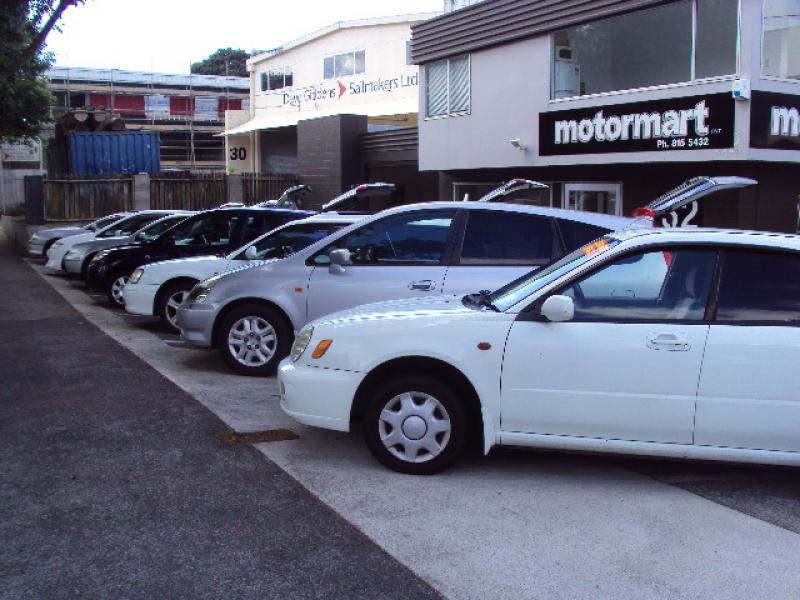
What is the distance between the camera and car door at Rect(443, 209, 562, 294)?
7.33 meters

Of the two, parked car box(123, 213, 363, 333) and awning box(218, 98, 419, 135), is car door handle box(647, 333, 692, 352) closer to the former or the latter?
parked car box(123, 213, 363, 333)

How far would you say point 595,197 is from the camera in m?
16.3

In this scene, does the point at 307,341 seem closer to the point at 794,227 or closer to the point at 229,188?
the point at 794,227

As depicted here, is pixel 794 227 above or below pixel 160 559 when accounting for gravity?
above

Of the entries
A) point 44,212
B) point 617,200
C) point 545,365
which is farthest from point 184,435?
point 44,212

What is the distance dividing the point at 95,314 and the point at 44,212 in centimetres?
1499

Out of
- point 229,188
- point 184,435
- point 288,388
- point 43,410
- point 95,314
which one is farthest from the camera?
point 229,188

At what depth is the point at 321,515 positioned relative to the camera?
477cm

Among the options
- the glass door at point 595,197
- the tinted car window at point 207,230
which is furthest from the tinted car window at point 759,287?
the glass door at point 595,197

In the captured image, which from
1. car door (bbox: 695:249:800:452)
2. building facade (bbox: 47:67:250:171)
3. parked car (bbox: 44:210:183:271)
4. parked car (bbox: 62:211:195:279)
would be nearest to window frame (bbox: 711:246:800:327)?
car door (bbox: 695:249:800:452)

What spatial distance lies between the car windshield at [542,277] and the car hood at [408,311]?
22 centimetres

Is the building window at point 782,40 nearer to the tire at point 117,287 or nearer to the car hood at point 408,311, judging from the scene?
the car hood at point 408,311

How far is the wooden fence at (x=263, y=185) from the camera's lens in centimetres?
2862

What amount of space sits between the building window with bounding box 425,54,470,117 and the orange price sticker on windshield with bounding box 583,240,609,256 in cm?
1360
